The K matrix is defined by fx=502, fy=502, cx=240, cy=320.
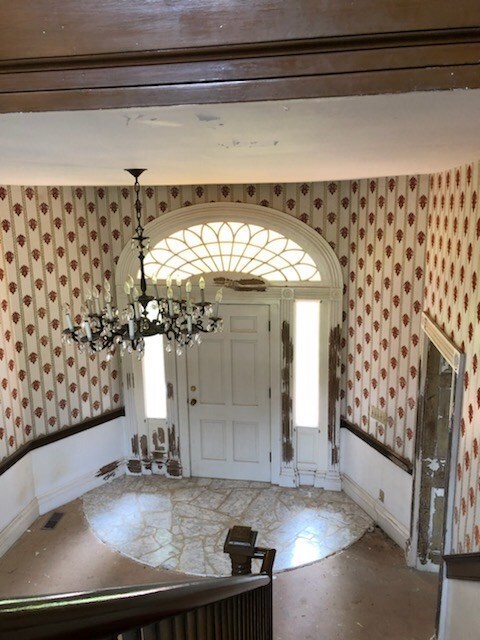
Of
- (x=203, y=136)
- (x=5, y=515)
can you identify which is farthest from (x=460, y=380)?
(x=5, y=515)

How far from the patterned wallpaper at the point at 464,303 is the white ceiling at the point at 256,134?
519 millimetres

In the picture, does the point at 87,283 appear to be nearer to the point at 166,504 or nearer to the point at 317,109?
the point at 166,504

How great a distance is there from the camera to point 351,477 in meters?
5.24

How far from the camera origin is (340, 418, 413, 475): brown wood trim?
170 inches

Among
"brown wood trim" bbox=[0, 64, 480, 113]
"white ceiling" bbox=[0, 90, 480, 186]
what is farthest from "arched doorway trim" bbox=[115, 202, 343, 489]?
"brown wood trim" bbox=[0, 64, 480, 113]

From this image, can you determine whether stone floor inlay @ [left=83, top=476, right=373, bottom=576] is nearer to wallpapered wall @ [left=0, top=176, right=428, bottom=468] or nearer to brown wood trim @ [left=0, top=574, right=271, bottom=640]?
wallpapered wall @ [left=0, top=176, right=428, bottom=468]

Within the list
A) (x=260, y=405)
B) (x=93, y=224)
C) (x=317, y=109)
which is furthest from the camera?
(x=260, y=405)

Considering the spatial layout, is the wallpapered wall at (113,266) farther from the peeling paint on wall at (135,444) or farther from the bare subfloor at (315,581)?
the bare subfloor at (315,581)

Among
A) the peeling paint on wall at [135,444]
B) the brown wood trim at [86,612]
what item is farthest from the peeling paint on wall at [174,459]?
the brown wood trim at [86,612]

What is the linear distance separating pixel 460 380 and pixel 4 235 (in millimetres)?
3851

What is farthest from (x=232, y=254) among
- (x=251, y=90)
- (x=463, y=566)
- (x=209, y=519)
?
(x=251, y=90)

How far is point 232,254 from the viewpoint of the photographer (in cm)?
516

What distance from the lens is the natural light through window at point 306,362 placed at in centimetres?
516

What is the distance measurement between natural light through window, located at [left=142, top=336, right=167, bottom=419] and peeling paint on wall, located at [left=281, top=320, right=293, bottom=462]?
1.34 metres
